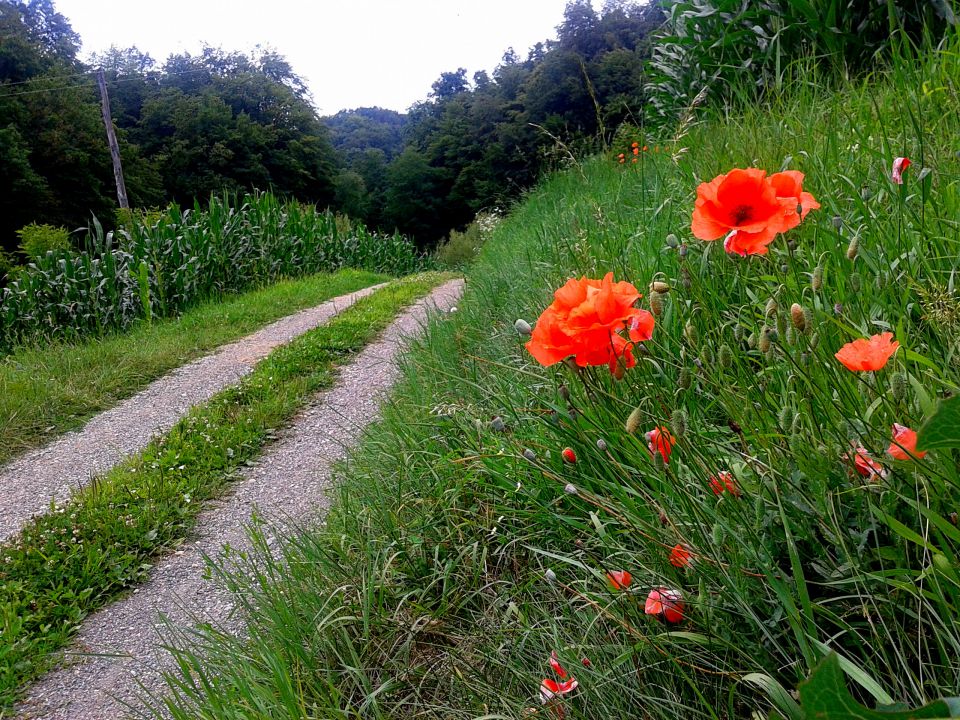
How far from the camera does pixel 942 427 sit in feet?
1.76

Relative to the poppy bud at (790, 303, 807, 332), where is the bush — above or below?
above

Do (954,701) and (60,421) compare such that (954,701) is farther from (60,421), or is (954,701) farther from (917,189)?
(60,421)

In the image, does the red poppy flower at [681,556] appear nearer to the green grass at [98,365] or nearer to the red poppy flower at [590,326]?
the red poppy flower at [590,326]

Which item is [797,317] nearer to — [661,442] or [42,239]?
[661,442]

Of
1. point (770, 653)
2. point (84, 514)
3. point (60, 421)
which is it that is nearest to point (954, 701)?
point (770, 653)

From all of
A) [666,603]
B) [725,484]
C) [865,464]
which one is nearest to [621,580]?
[666,603]

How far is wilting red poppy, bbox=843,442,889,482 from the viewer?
89 centimetres

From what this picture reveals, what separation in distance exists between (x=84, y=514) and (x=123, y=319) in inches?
188

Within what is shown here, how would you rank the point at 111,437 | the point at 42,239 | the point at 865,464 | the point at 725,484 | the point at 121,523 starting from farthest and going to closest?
the point at 42,239 → the point at 111,437 → the point at 121,523 → the point at 725,484 → the point at 865,464

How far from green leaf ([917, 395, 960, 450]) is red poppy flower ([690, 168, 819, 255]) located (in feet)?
2.15

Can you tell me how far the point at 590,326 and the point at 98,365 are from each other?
5687mm

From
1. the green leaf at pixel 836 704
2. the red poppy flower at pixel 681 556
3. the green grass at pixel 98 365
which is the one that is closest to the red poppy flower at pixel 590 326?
the red poppy flower at pixel 681 556

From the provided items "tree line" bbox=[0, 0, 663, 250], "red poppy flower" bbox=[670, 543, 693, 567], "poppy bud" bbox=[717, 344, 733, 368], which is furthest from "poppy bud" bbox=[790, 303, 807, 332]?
"tree line" bbox=[0, 0, 663, 250]

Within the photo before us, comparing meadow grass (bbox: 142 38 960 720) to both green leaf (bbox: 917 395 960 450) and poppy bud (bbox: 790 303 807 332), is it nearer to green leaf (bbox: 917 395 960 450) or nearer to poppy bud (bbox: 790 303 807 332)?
poppy bud (bbox: 790 303 807 332)
